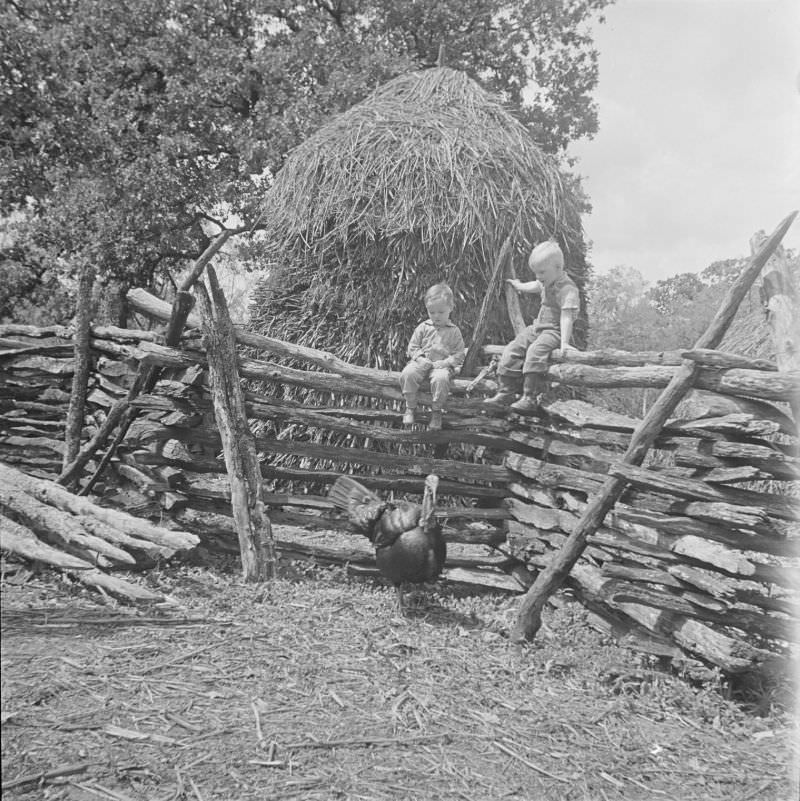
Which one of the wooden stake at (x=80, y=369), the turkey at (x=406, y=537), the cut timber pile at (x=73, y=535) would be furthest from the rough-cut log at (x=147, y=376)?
the cut timber pile at (x=73, y=535)

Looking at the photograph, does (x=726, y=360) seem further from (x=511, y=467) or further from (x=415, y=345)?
(x=415, y=345)

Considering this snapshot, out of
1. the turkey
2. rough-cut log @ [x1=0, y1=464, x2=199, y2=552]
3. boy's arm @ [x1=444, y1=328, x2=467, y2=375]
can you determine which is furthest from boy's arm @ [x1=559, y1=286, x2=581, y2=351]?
rough-cut log @ [x1=0, y1=464, x2=199, y2=552]

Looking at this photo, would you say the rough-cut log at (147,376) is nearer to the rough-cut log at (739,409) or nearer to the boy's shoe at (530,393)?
the boy's shoe at (530,393)

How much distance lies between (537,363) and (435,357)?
0.86m

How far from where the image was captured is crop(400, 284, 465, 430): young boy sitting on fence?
518cm

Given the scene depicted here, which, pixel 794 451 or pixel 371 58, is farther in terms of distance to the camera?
pixel 371 58

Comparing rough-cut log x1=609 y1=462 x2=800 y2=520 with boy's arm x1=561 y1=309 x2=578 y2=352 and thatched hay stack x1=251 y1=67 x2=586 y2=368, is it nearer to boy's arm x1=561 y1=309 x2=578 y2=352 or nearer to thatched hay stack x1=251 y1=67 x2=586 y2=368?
boy's arm x1=561 y1=309 x2=578 y2=352

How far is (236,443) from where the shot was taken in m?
5.18

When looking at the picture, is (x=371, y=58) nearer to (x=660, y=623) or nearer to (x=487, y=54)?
(x=487, y=54)

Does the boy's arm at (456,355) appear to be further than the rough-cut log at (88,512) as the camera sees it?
Yes

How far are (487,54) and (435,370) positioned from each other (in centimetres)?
1103

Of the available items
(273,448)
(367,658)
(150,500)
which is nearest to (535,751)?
(367,658)

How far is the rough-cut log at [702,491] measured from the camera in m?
3.75

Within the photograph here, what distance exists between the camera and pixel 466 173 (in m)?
6.52
